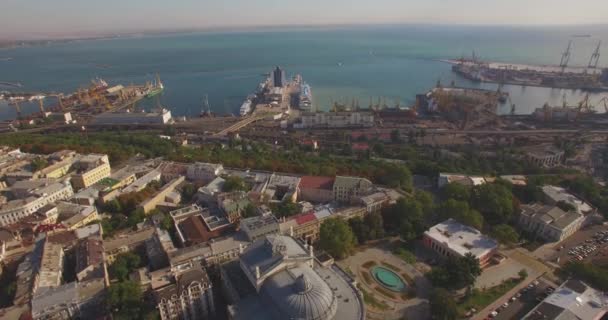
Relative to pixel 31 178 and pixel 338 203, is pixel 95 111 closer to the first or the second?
pixel 31 178

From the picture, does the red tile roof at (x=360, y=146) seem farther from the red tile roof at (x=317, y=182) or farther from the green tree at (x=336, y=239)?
the green tree at (x=336, y=239)

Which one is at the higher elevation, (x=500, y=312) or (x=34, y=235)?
(x=34, y=235)

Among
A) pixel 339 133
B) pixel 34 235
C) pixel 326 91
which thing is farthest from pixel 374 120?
pixel 34 235

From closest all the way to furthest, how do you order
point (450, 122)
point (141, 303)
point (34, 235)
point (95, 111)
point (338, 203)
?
point (141, 303) → point (34, 235) → point (338, 203) → point (450, 122) → point (95, 111)

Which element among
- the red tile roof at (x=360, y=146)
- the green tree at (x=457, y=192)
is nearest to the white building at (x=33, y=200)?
the green tree at (x=457, y=192)

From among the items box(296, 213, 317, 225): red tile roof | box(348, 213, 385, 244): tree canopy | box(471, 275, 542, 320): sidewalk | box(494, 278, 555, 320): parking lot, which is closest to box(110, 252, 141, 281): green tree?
box(296, 213, 317, 225): red tile roof

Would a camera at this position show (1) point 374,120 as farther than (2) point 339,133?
Yes
